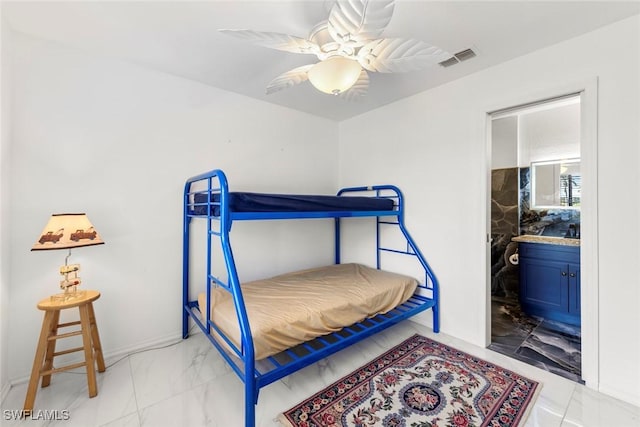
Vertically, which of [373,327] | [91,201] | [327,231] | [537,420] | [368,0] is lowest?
[537,420]

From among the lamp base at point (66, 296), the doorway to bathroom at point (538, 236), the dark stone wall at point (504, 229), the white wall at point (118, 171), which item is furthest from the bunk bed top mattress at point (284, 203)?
the dark stone wall at point (504, 229)

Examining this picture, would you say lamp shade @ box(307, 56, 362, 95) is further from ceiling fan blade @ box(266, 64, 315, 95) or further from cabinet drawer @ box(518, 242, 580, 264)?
Answer: cabinet drawer @ box(518, 242, 580, 264)

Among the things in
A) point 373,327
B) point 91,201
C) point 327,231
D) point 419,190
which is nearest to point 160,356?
point 91,201

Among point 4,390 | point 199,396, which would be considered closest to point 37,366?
point 4,390

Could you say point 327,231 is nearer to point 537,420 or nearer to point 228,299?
point 228,299

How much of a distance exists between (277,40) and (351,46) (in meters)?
0.37

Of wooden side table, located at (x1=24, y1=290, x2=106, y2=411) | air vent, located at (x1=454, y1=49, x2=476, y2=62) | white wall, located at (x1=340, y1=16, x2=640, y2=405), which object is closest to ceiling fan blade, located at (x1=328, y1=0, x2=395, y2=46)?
air vent, located at (x1=454, y1=49, x2=476, y2=62)

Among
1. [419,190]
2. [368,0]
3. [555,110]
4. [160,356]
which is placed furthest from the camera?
[555,110]

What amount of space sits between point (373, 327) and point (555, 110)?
11.3ft

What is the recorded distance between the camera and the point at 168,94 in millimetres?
2328

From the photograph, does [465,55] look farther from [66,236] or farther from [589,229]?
[66,236]

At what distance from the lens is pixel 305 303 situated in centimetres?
190

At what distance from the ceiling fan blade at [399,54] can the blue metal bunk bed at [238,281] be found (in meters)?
0.99

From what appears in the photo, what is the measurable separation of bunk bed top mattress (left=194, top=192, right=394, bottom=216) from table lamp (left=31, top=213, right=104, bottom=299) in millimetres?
726
